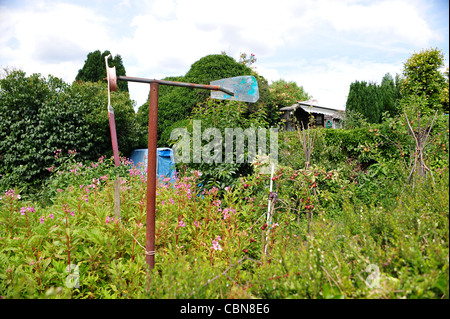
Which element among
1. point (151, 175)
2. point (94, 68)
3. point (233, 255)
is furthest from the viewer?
point (94, 68)

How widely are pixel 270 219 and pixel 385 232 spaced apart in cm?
131

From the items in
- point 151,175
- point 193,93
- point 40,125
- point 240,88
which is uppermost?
point 193,93

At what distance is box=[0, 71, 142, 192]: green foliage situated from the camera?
7.94m

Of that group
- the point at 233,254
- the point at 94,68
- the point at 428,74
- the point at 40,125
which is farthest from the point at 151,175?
the point at 94,68

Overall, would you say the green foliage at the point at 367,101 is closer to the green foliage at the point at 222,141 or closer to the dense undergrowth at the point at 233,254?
the green foliage at the point at 222,141

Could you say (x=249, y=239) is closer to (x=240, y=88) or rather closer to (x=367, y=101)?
(x=240, y=88)

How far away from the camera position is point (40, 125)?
802 cm

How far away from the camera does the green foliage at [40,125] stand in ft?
26.0

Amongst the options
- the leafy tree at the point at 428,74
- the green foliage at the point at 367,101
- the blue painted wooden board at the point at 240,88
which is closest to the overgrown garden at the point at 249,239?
the blue painted wooden board at the point at 240,88

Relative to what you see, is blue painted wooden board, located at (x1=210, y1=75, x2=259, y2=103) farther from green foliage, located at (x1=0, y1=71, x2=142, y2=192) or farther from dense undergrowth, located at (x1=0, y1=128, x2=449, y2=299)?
green foliage, located at (x1=0, y1=71, x2=142, y2=192)

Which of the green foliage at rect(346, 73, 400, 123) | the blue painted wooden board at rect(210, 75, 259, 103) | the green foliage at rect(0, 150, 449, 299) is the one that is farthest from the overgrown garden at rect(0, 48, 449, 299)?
the green foliage at rect(346, 73, 400, 123)

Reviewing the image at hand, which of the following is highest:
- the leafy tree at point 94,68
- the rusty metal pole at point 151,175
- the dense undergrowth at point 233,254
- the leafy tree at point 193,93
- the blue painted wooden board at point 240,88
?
the leafy tree at point 94,68

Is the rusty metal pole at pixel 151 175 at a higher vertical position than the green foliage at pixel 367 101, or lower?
lower
